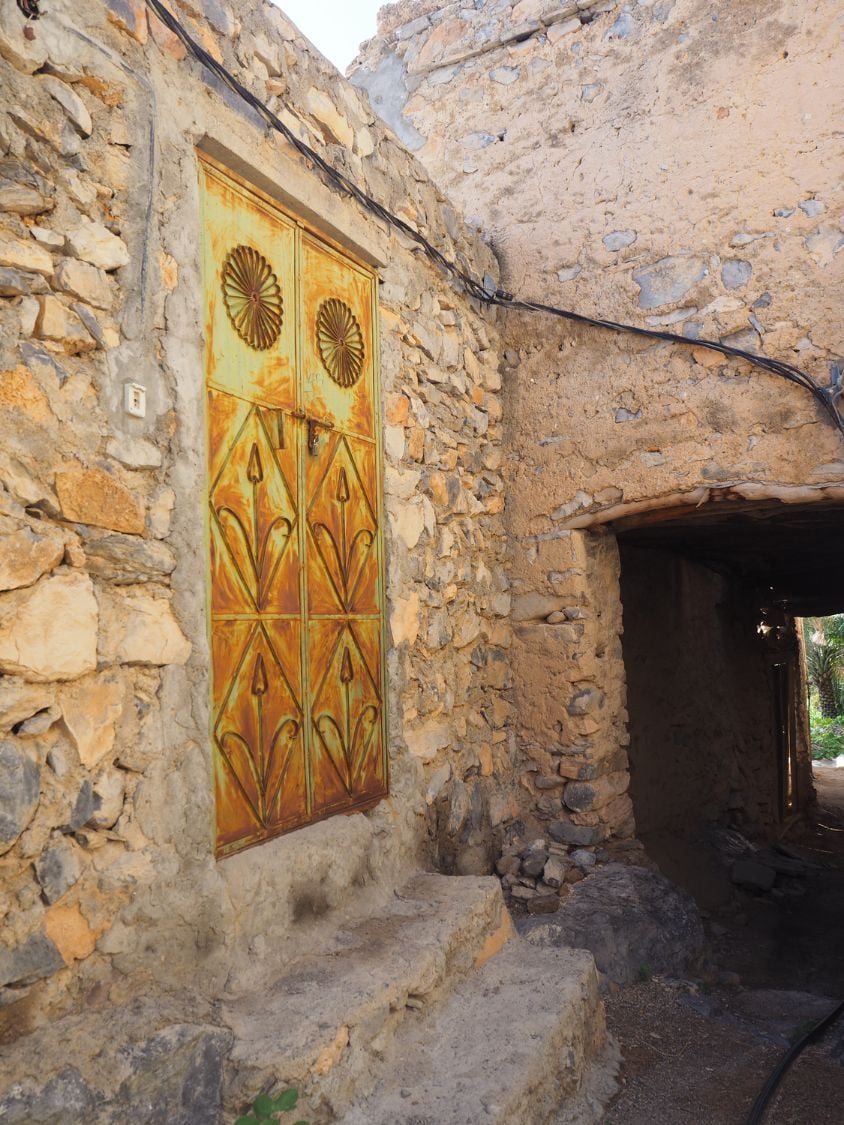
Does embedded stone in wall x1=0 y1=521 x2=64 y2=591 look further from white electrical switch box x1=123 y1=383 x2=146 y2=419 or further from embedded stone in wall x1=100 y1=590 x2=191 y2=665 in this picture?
white electrical switch box x1=123 y1=383 x2=146 y2=419

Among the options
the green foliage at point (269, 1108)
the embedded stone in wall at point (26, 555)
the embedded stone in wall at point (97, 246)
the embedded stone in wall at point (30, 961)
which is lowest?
the green foliage at point (269, 1108)

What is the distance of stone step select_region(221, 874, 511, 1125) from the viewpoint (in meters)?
2.15

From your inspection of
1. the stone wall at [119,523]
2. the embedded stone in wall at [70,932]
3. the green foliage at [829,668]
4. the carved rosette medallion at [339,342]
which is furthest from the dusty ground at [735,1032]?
the green foliage at [829,668]

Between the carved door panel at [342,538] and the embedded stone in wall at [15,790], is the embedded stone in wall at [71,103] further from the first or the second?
the embedded stone in wall at [15,790]

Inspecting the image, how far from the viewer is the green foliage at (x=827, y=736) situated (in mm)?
16688

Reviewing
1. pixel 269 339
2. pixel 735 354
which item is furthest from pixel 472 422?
pixel 269 339

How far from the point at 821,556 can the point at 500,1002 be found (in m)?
Answer: 5.18

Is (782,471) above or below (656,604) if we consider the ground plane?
above

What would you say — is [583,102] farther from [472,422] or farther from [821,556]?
[821,556]

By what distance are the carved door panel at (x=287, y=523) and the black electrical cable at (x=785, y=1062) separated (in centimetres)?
165

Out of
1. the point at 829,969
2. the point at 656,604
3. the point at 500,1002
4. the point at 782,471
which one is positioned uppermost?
the point at 782,471

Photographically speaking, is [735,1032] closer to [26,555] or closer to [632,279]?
[26,555]

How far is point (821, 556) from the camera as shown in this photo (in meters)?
6.88

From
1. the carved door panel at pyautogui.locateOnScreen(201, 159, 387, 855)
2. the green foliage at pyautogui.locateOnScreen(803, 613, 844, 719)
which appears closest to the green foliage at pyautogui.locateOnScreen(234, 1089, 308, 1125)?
the carved door panel at pyautogui.locateOnScreen(201, 159, 387, 855)
